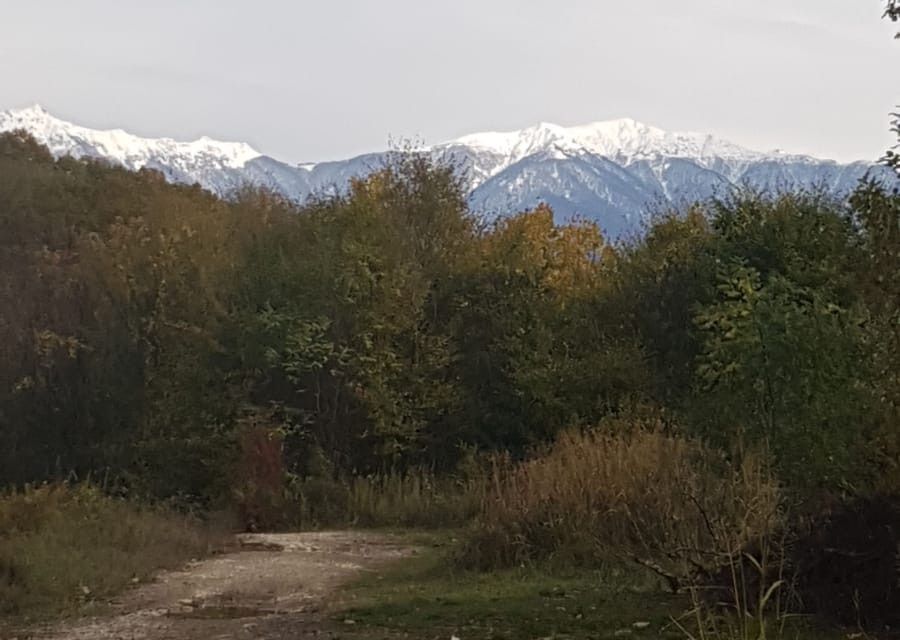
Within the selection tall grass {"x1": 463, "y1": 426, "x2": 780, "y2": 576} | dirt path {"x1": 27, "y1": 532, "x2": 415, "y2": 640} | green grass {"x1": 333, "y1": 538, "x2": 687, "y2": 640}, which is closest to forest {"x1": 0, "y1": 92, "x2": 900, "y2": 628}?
tall grass {"x1": 463, "y1": 426, "x2": 780, "y2": 576}

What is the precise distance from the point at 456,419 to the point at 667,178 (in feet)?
536

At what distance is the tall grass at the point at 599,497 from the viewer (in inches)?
437

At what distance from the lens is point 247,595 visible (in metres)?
11.5

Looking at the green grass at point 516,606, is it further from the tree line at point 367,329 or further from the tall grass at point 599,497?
the tree line at point 367,329

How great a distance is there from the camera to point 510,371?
25828mm

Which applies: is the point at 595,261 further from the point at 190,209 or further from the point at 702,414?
the point at 702,414

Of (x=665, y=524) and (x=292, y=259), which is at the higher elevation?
(x=292, y=259)

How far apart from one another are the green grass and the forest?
0.61m

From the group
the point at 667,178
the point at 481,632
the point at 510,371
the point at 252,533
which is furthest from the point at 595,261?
the point at 667,178

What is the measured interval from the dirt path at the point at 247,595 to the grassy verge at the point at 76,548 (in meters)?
0.38

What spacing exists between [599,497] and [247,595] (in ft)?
12.3

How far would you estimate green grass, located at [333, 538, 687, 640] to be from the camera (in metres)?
8.45

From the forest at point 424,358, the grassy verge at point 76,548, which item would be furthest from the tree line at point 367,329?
the grassy verge at point 76,548

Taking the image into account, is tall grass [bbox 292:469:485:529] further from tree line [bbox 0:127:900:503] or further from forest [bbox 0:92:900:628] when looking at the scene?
tree line [bbox 0:127:900:503]
